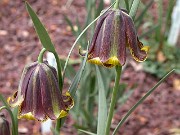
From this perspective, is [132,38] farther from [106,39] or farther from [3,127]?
[3,127]

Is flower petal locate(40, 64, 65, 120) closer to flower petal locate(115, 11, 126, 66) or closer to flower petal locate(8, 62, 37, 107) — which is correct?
flower petal locate(8, 62, 37, 107)

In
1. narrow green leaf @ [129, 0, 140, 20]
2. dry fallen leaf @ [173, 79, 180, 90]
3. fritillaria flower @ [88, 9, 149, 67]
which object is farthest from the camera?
dry fallen leaf @ [173, 79, 180, 90]

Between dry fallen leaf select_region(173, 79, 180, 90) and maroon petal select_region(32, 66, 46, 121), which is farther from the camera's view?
dry fallen leaf select_region(173, 79, 180, 90)

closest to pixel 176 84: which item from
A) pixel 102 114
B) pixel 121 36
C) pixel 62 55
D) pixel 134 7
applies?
pixel 62 55

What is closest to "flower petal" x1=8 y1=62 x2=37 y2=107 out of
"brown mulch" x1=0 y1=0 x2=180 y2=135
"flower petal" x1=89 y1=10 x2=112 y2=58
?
"flower petal" x1=89 y1=10 x2=112 y2=58

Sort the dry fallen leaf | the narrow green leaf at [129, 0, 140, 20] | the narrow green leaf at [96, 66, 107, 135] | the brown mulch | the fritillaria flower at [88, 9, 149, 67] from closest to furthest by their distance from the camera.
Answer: the fritillaria flower at [88, 9, 149, 67] < the narrow green leaf at [129, 0, 140, 20] < the narrow green leaf at [96, 66, 107, 135] < the brown mulch < the dry fallen leaf

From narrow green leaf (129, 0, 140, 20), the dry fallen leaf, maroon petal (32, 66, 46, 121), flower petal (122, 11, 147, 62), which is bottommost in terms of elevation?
maroon petal (32, 66, 46, 121)

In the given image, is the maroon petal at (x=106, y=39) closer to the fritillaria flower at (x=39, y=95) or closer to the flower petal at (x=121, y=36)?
the flower petal at (x=121, y=36)

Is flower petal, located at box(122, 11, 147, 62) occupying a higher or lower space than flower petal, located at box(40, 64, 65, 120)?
higher
